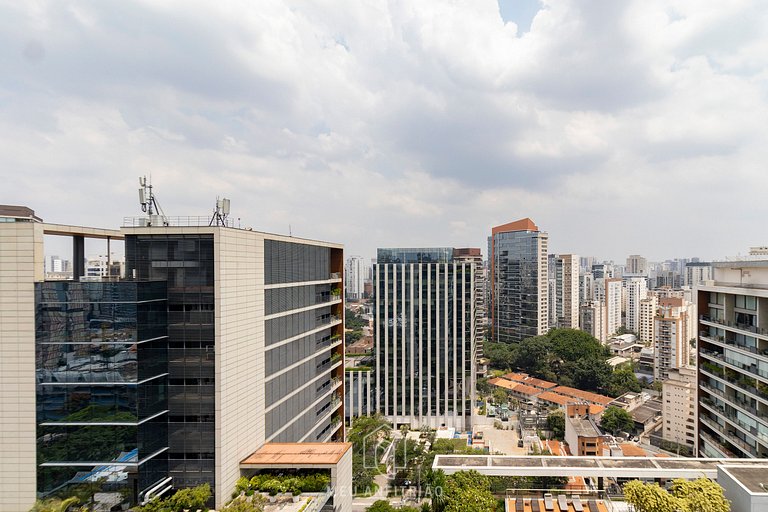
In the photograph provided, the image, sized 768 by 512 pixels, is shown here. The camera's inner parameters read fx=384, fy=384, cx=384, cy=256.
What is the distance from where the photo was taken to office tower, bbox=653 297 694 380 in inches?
2190

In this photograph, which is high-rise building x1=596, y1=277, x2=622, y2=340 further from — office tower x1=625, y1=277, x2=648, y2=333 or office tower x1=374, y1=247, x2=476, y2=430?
office tower x1=374, y1=247, x2=476, y2=430

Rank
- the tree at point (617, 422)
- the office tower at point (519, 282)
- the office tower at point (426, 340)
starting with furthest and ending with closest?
the office tower at point (519, 282) < the office tower at point (426, 340) < the tree at point (617, 422)

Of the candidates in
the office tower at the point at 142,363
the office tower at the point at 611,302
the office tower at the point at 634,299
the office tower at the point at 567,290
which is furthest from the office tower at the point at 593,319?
the office tower at the point at 142,363

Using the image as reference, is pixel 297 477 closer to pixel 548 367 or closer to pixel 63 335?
pixel 63 335

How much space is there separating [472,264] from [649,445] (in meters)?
26.3

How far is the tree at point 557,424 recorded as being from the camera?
40.1m

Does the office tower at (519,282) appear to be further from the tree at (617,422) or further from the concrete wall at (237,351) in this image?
the concrete wall at (237,351)

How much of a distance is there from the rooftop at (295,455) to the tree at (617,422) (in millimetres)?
37784

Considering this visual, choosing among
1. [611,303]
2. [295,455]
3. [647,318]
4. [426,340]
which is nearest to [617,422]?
[426,340]

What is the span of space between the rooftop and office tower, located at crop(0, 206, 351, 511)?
0.39 meters

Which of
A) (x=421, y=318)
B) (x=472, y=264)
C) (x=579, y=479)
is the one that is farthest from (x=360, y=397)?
(x=579, y=479)

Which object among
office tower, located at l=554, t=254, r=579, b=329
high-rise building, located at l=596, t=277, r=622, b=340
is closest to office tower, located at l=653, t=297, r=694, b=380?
office tower, located at l=554, t=254, r=579, b=329

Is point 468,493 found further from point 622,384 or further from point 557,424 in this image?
point 622,384

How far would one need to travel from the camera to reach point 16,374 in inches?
456
